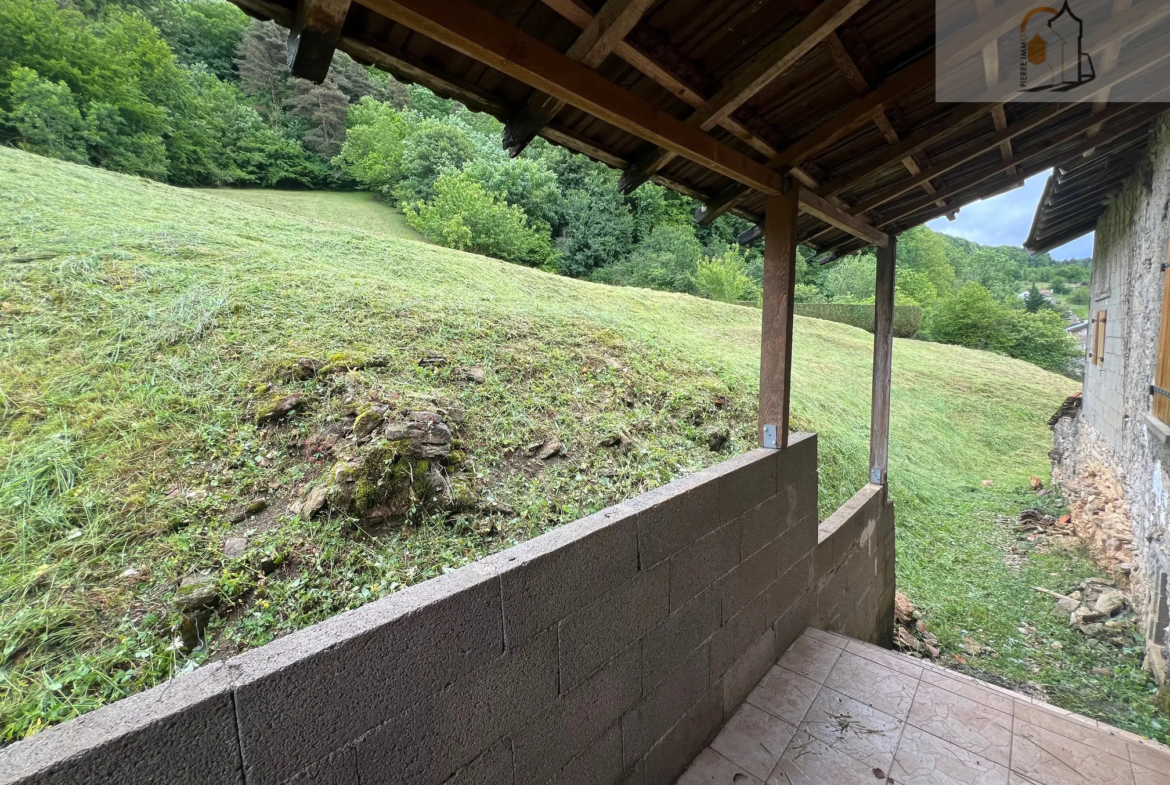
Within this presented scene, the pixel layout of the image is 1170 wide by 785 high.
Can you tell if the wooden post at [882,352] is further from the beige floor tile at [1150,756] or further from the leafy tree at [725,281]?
the leafy tree at [725,281]

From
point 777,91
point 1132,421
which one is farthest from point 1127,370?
point 777,91

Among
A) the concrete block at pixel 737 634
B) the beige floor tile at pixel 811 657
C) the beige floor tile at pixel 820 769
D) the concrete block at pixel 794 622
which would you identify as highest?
the concrete block at pixel 737 634

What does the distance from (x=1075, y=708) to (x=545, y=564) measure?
3929 mm

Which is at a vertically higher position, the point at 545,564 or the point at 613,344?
the point at 613,344

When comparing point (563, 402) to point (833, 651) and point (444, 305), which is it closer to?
point (444, 305)

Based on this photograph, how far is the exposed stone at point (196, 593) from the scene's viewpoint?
1.62 meters

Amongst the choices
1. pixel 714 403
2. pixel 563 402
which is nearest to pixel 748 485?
pixel 563 402

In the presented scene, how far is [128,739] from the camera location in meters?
0.73

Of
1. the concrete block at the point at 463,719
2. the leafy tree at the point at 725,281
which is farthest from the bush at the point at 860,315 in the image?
the concrete block at the point at 463,719

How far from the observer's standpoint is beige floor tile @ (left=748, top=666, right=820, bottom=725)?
2125 millimetres

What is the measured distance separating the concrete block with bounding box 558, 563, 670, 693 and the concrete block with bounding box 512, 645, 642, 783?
0.05 metres

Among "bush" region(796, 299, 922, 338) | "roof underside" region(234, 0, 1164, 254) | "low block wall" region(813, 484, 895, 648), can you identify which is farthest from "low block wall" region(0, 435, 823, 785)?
"bush" region(796, 299, 922, 338)

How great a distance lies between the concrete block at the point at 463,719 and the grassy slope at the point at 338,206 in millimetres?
17012

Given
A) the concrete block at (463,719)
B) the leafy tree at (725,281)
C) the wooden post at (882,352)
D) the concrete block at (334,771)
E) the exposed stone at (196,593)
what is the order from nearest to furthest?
1. the concrete block at (334,771)
2. the concrete block at (463,719)
3. the exposed stone at (196,593)
4. the wooden post at (882,352)
5. the leafy tree at (725,281)
